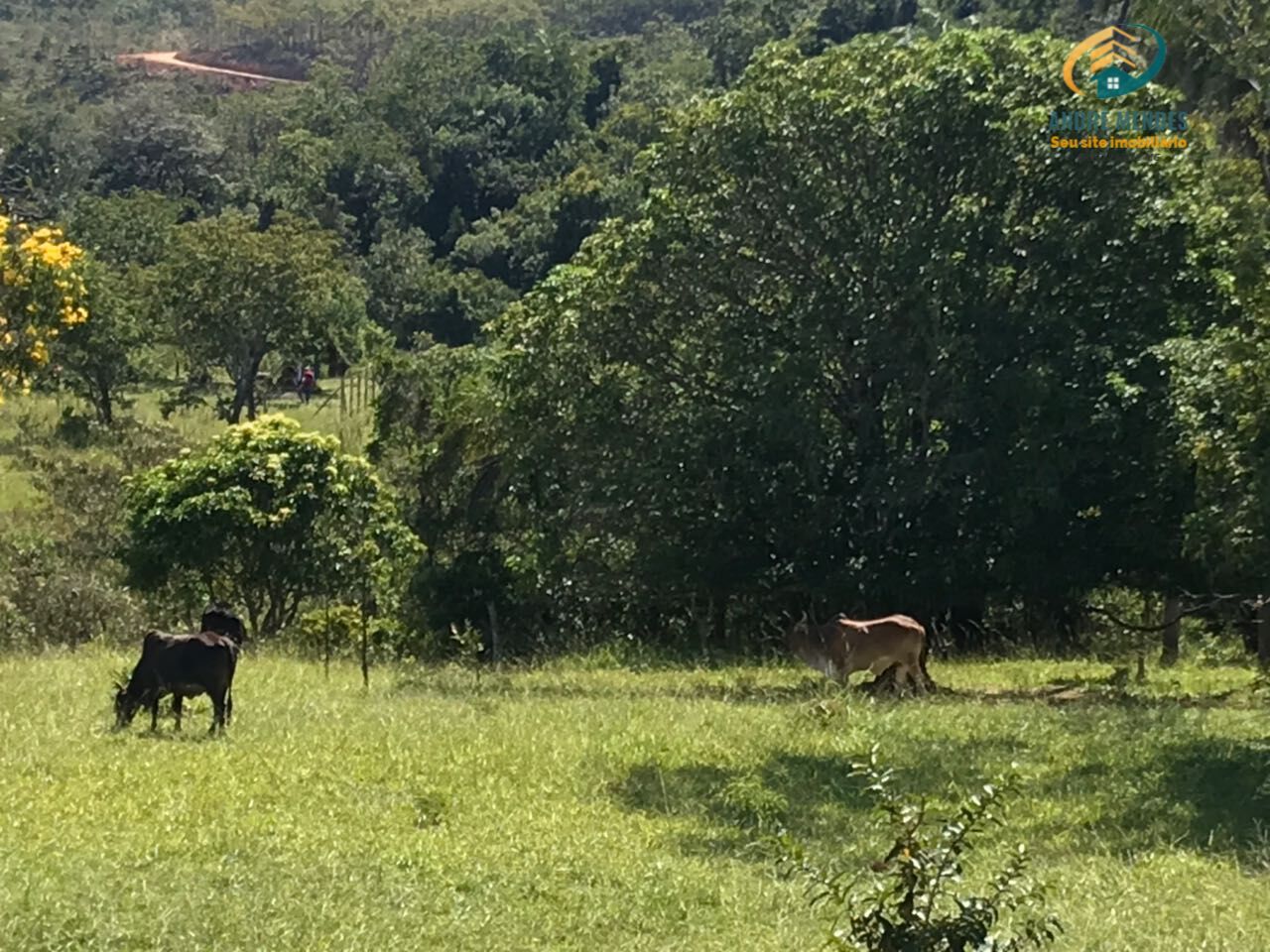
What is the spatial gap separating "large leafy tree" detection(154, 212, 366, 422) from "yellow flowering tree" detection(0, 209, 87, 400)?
1037 inches

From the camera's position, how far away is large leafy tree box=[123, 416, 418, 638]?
21.0 metres

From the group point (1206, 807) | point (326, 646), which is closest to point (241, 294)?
point (326, 646)

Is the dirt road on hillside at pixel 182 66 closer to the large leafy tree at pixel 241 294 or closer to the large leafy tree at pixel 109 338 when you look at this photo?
the large leafy tree at pixel 109 338

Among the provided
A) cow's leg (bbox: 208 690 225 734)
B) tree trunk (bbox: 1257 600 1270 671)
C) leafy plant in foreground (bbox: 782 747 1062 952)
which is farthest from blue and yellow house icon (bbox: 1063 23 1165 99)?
leafy plant in foreground (bbox: 782 747 1062 952)

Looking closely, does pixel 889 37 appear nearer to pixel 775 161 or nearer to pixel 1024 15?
pixel 775 161

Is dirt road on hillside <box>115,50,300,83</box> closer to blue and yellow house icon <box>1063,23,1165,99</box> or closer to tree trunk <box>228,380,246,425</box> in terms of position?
tree trunk <box>228,380,246,425</box>

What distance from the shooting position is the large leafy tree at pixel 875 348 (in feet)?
61.0

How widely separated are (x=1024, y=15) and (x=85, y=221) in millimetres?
35200

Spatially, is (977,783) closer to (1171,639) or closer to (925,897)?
(925,897)

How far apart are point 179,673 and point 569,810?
396 cm

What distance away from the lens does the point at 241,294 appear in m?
43.0

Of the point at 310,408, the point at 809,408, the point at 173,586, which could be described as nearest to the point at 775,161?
the point at 809,408

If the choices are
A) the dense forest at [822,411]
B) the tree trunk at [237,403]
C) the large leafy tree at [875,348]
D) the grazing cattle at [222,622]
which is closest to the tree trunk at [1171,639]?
the dense forest at [822,411]

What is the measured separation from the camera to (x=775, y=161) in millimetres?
19188
